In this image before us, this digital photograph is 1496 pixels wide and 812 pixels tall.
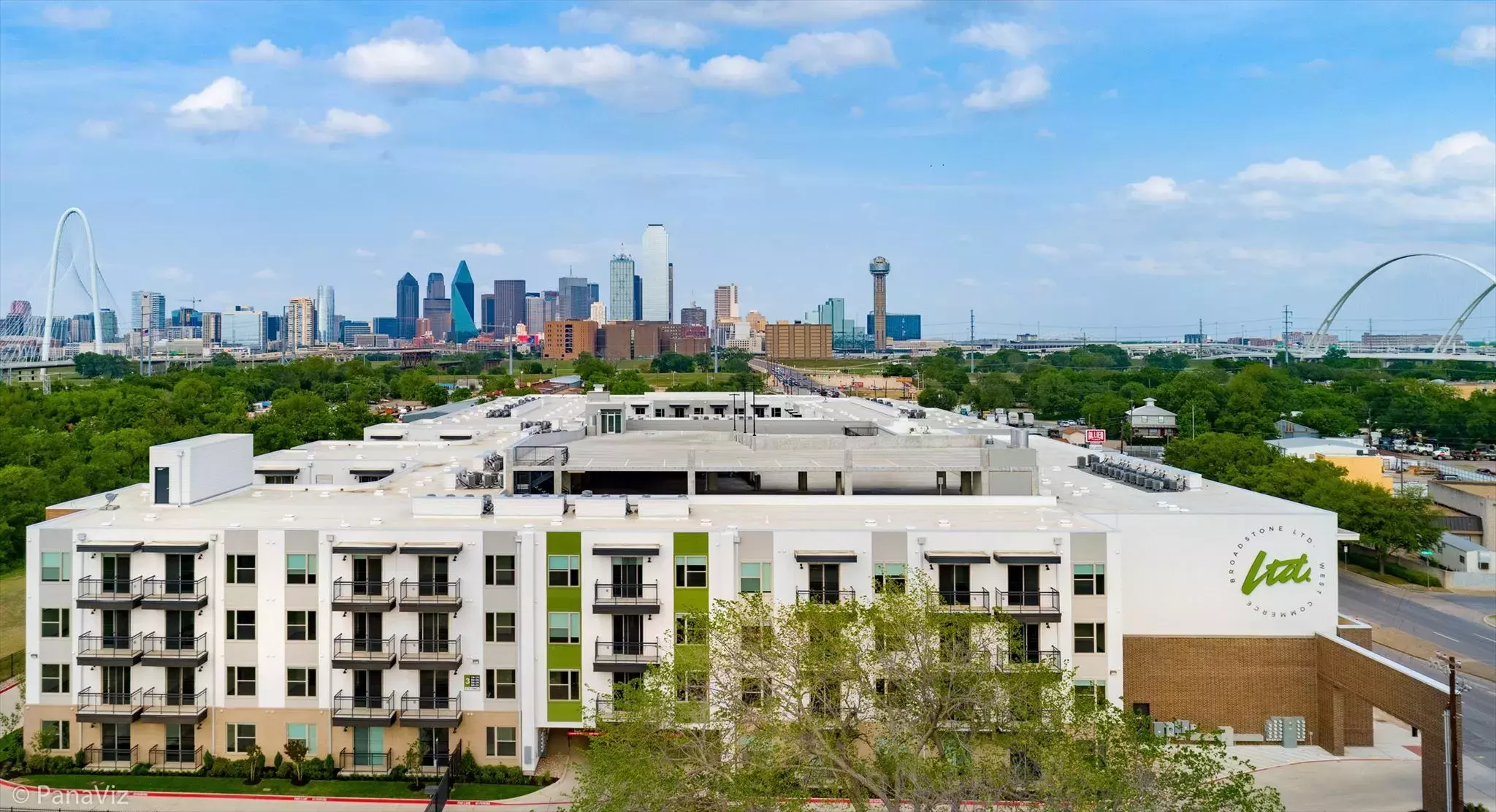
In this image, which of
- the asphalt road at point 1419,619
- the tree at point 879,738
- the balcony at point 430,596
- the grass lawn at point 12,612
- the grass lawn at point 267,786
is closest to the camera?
the tree at point 879,738

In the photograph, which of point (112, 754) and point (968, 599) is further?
point (112, 754)

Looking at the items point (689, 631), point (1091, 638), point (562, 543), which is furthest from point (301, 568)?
point (1091, 638)

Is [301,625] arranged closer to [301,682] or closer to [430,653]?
[301,682]

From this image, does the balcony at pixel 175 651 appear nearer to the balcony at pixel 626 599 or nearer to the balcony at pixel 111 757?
the balcony at pixel 111 757

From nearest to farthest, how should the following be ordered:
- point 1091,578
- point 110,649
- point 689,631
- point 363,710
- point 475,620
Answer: point 689,631
point 363,710
point 475,620
point 110,649
point 1091,578

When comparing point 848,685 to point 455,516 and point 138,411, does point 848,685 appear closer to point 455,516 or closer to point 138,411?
point 455,516

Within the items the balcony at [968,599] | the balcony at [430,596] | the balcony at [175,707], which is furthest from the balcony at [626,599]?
the balcony at [175,707]

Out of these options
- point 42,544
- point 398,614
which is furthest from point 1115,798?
point 42,544

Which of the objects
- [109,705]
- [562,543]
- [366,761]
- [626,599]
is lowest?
[366,761]
